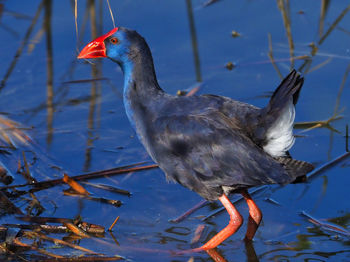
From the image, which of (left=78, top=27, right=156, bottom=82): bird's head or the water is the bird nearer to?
(left=78, top=27, right=156, bottom=82): bird's head

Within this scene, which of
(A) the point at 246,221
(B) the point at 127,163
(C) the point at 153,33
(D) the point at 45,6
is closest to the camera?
(A) the point at 246,221

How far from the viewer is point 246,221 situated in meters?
4.14

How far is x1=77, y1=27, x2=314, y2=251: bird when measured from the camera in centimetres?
369

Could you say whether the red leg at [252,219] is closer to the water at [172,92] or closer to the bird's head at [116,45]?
the water at [172,92]

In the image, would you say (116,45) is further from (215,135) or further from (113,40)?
(215,135)

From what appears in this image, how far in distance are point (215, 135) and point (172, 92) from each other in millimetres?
1509

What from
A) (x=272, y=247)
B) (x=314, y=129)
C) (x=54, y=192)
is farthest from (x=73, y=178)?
(x=314, y=129)

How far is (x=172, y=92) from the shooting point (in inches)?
207

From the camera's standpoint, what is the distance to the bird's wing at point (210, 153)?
12.3 feet

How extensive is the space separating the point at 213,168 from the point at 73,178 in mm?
981

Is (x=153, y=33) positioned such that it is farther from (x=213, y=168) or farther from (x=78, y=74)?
(x=213, y=168)

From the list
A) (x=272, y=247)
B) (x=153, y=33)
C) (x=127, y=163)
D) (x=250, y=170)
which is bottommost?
(x=272, y=247)

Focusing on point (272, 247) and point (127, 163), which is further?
point (127, 163)

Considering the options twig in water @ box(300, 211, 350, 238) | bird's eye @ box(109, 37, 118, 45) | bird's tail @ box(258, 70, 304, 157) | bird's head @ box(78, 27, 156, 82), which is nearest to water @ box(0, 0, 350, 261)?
twig in water @ box(300, 211, 350, 238)
